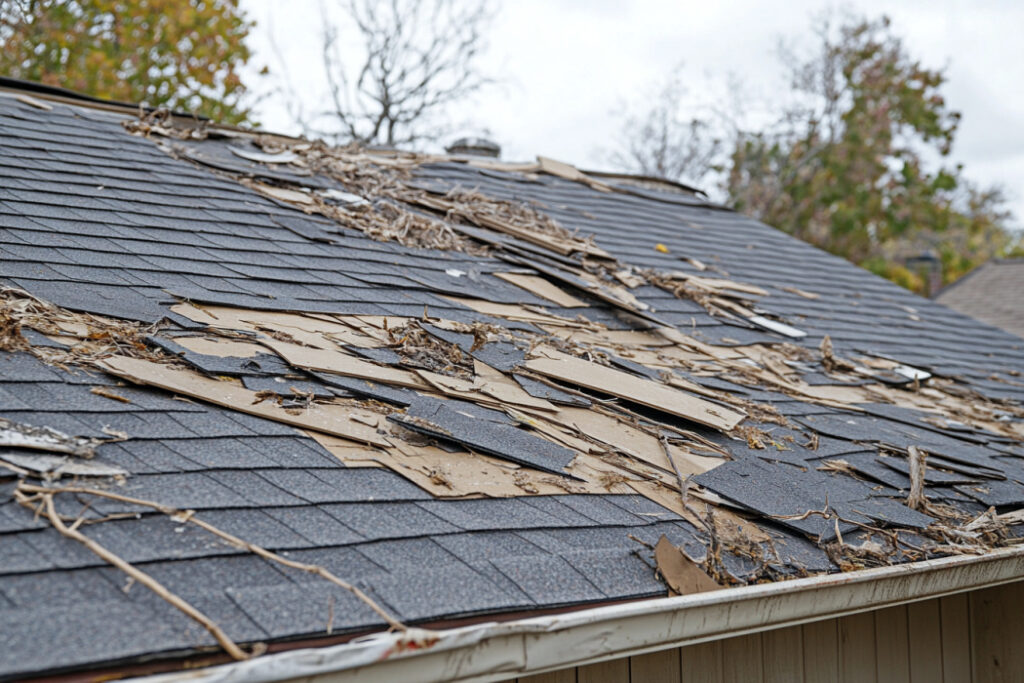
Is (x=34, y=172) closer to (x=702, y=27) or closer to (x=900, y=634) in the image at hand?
(x=900, y=634)

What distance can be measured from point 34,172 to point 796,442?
4.17m

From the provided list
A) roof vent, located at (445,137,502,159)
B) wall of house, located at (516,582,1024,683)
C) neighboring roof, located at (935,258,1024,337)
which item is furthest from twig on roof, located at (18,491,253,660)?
neighboring roof, located at (935,258,1024,337)

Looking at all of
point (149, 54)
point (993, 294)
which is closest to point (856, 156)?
point (993, 294)

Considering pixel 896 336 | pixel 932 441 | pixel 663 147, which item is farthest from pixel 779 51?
pixel 932 441

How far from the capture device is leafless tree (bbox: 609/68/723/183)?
28.3 m

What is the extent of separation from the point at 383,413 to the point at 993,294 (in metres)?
A: 24.8

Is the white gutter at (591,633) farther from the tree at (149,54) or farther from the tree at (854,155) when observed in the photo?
the tree at (854,155)

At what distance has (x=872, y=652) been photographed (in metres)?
3.70

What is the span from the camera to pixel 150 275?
3.60m

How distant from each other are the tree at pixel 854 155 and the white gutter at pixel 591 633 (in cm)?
2574

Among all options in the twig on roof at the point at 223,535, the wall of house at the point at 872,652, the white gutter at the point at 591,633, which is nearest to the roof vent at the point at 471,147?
the wall of house at the point at 872,652

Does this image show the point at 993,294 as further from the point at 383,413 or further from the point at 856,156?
the point at 383,413

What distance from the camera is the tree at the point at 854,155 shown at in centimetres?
2692

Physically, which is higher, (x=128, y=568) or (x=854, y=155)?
(x=854, y=155)
